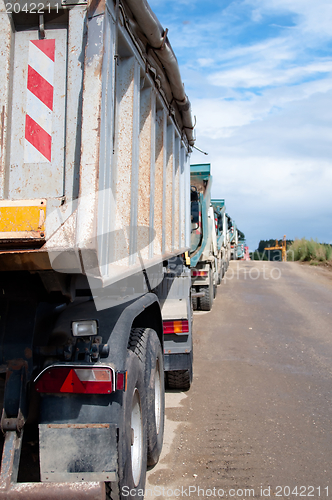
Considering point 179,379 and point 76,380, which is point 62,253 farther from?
point 179,379

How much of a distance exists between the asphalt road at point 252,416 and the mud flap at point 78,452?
1.18 meters

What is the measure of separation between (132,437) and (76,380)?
27.6 inches

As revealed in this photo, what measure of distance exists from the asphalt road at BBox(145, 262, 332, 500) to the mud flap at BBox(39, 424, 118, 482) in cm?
118

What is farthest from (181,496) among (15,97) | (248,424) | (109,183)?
(15,97)

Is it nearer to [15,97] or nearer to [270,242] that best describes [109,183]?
[15,97]

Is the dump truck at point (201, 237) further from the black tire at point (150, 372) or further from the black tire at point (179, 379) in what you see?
the black tire at point (150, 372)

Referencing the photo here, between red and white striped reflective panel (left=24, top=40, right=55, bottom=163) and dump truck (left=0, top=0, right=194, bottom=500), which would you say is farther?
red and white striped reflective panel (left=24, top=40, right=55, bottom=163)

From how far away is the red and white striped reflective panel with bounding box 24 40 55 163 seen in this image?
1917 mm

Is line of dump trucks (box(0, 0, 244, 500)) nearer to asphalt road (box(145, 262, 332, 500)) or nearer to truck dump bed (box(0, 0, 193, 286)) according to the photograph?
truck dump bed (box(0, 0, 193, 286))

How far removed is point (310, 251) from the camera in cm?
2220

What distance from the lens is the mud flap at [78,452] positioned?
70.3 inches

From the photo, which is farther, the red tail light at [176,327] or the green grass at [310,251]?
the green grass at [310,251]

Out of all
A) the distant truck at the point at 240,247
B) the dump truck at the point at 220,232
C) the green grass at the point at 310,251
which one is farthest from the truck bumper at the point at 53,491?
the distant truck at the point at 240,247

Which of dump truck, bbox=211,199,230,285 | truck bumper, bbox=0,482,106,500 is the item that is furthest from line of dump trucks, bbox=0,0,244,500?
dump truck, bbox=211,199,230,285
